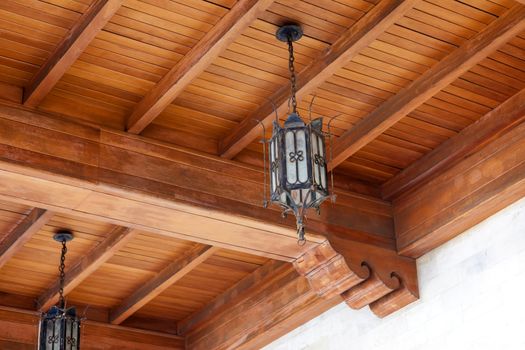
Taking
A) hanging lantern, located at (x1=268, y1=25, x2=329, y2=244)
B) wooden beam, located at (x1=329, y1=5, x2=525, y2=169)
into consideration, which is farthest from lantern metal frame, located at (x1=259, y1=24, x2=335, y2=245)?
wooden beam, located at (x1=329, y1=5, x2=525, y2=169)

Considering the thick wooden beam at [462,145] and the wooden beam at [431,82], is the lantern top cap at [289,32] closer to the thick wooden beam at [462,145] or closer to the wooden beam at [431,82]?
the wooden beam at [431,82]

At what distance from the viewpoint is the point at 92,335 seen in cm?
716

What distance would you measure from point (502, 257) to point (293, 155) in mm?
1558

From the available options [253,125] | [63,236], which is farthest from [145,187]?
[63,236]

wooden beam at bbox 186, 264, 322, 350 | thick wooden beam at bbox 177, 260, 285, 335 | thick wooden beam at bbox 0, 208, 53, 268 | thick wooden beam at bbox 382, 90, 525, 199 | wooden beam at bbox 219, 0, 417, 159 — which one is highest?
wooden beam at bbox 219, 0, 417, 159

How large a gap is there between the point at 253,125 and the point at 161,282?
1.77m

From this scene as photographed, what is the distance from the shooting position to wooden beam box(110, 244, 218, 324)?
6449 mm

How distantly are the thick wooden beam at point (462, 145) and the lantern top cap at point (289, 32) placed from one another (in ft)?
4.00

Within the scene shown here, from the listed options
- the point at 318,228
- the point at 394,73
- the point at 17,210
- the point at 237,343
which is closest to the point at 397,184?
the point at 318,228

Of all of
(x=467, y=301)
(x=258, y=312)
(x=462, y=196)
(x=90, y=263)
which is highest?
(x=90, y=263)

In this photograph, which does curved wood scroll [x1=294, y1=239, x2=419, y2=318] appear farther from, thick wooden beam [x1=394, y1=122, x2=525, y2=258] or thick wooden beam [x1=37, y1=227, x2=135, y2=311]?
thick wooden beam [x1=37, y1=227, x2=135, y2=311]

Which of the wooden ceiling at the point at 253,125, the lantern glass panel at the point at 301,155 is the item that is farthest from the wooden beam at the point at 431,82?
the lantern glass panel at the point at 301,155

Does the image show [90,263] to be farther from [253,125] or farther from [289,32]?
[289,32]

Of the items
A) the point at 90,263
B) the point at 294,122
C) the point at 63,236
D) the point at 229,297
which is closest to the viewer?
the point at 294,122
